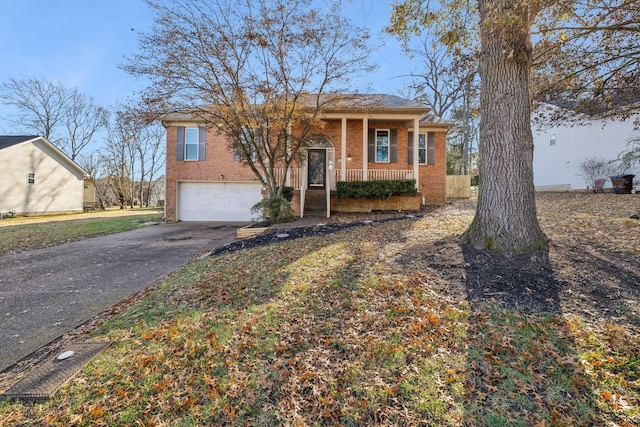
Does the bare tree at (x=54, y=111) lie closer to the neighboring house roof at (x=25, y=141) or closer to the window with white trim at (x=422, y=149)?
the neighboring house roof at (x=25, y=141)

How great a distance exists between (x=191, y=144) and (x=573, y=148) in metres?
21.1

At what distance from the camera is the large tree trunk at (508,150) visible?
4441 mm

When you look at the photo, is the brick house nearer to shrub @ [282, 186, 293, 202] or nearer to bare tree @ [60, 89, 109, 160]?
shrub @ [282, 186, 293, 202]

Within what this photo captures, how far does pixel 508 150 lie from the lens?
4.55 metres

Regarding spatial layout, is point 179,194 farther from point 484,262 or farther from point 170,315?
point 484,262

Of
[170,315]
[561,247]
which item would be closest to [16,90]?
[170,315]

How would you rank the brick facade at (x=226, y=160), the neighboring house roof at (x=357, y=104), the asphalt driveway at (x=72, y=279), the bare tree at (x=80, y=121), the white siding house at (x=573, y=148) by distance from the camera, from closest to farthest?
the asphalt driveway at (x=72, y=279) < the neighboring house roof at (x=357, y=104) < the brick facade at (x=226, y=160) < the white siding house at (x=573, y=148) < the bare tree at (x=80, y=121)

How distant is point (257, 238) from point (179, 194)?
27.1ft

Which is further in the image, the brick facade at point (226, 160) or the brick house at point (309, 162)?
the brick facade at point (226, 160)


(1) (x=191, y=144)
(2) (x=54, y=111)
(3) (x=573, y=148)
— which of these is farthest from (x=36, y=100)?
(3) (x=573, y=148)

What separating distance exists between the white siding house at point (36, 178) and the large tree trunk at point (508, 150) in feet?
81.8

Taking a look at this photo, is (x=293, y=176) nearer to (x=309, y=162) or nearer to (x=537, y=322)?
(x=309, y=162)

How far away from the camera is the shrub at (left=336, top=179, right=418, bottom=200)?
38.2 ft

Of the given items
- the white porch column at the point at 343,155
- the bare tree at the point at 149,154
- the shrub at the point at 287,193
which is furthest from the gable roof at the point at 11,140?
the white porch column at the point at 343,155
